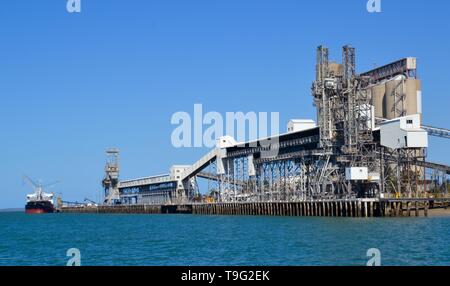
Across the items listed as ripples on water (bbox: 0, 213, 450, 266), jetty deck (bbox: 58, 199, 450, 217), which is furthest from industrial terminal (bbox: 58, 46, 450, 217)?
ripples on water (bbox: 0, 213, 450, 266)

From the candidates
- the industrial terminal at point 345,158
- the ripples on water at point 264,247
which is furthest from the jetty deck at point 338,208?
the ripples on water at point 264,247

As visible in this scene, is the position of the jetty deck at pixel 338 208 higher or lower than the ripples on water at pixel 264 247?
higher

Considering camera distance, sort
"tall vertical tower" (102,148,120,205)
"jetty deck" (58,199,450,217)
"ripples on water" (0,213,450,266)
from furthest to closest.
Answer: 1. "tall vertical tower" (102,148,120,205)
2. "jetty deck" (58,199,450,217)
3. "ripples on water" (0,213,450,266)

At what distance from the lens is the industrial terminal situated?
88188 millimetres

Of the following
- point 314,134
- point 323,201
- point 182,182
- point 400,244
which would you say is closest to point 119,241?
point 400,244

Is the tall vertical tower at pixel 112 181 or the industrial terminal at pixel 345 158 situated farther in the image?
the tall vertical tower at pixel 112 181

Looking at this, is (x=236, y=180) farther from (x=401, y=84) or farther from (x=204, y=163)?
(x=401, y=84)

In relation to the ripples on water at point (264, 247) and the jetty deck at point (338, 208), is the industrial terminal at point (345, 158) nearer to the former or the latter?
the jetty deck at point (338, 208)

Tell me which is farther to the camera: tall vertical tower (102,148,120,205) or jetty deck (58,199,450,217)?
tall vertical tower (102,148,120,205)

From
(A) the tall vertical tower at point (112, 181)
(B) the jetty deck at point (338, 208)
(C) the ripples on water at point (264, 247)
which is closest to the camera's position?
(C) the ripples on water at point (264, 247)

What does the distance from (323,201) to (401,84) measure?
135 feet

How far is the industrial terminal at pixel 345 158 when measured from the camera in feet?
289

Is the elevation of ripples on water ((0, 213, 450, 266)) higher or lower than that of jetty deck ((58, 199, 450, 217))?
lower

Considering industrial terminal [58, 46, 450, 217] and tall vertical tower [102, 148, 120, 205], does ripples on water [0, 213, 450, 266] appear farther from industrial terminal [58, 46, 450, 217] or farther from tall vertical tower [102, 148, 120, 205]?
tall vertical tower [102, 148, 120, 205]
